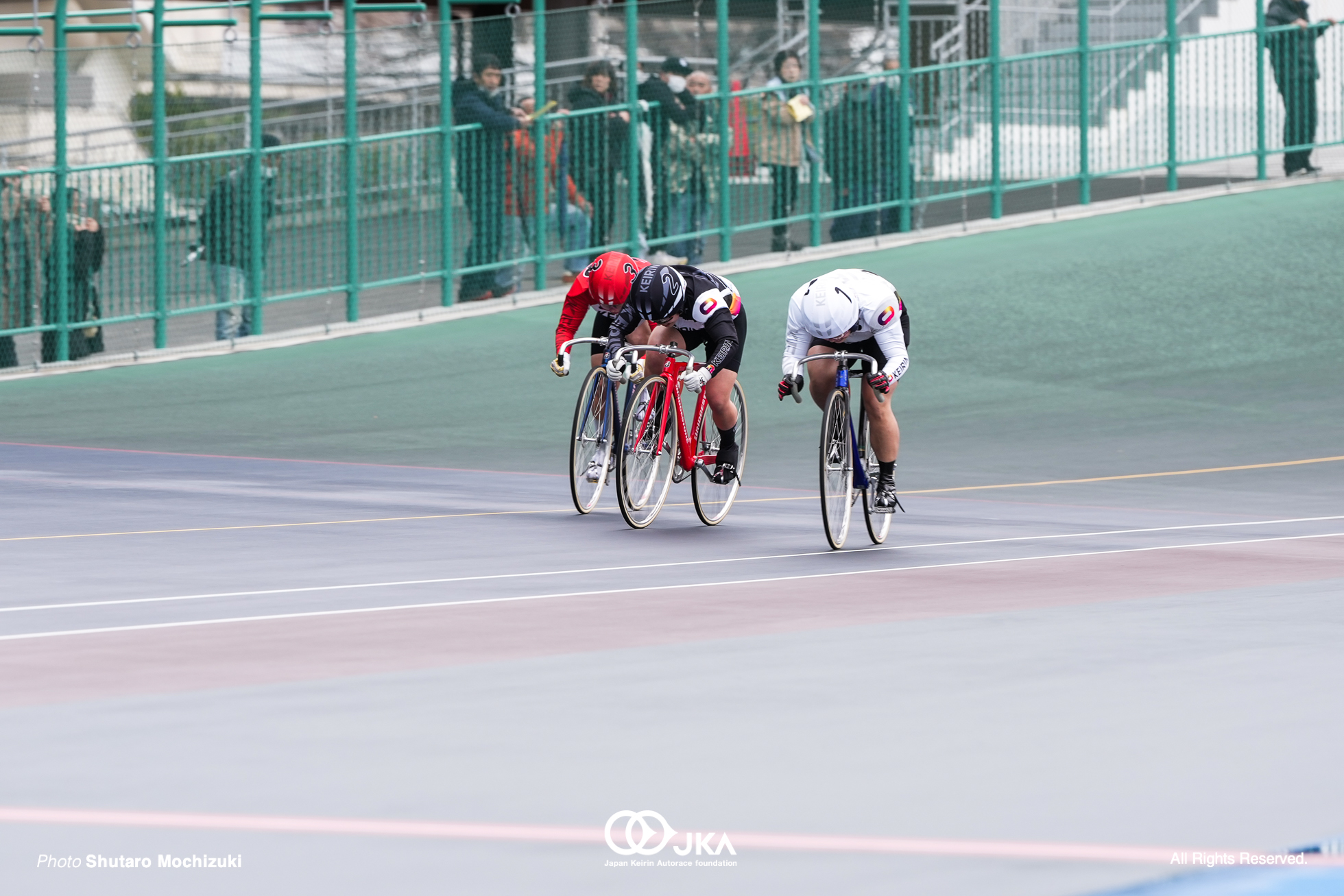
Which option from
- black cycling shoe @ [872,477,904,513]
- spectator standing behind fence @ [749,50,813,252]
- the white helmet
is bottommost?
black cycling shoe @ [872,477,904,513]

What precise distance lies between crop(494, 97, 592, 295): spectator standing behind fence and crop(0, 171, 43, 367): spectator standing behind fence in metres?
4.58

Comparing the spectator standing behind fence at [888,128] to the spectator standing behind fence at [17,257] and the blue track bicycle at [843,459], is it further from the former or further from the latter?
the blue track bicycle at [843,459]

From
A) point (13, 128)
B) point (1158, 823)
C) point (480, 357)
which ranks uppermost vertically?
point (13, 128)

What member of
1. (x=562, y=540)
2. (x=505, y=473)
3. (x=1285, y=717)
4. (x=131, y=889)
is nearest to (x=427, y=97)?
(x=505, y=473)

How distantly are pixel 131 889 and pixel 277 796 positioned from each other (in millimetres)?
828

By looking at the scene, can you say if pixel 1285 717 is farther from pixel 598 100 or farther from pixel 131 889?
pixel 598 100

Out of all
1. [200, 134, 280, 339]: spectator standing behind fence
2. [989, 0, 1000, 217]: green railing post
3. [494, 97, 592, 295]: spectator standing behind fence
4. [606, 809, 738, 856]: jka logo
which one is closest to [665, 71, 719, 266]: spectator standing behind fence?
[494, 97, 592, 295]: spectator standing behind fence

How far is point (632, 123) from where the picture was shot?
21.3 metres

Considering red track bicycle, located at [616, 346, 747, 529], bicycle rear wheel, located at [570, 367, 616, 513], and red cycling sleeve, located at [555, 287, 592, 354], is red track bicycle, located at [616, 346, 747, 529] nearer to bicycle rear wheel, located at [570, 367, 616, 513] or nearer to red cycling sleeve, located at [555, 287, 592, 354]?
bicycle rear wheel, located at [570, 367, 616, 513]

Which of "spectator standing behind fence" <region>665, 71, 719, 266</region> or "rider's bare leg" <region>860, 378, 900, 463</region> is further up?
"spectator standing behind fence" <region>665, 71, 719, 266</region>

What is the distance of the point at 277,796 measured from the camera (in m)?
5.19

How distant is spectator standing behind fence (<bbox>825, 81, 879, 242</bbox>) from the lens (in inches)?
879

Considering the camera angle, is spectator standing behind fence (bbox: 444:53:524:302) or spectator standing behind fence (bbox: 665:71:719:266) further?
spectator standing behind fence (bbox: 665:71:719:266)

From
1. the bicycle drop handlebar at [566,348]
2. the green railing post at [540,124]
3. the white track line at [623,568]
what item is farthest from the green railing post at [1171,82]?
the bicycle drop handlebar at [566,348]
